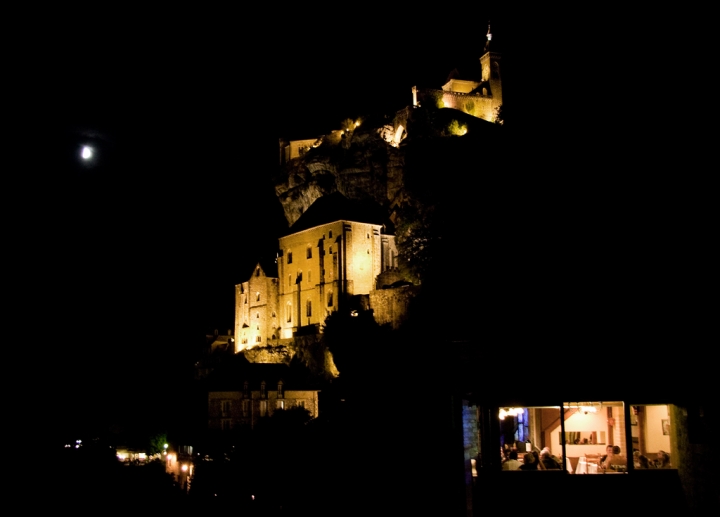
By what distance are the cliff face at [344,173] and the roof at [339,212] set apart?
4.90 ft

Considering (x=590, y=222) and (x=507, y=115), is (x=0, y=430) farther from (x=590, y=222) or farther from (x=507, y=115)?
(x=507, y=115)

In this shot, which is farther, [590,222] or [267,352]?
[267,352]

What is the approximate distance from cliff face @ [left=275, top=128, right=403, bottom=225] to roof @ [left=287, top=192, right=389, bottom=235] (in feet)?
4.90

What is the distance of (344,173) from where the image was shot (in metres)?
59.7

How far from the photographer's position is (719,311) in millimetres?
17891

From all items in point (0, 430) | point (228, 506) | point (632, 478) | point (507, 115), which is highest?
point (507, 115)

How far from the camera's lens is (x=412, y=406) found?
3044 cm

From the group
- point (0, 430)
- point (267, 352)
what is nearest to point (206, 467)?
point (267, 352)

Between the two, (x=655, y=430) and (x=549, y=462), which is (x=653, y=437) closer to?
(x=655, y=430)

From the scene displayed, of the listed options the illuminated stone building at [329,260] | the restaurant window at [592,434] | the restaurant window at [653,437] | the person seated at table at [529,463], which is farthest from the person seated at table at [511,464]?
the illuminated stone building at [329,260]

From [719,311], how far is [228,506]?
22.1 m

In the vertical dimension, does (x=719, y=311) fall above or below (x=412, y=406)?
above

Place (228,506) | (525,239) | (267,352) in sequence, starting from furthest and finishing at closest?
(267,352) < (228,506) < (525,239)

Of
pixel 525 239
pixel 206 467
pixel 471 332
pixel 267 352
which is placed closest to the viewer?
pixel 525 239
